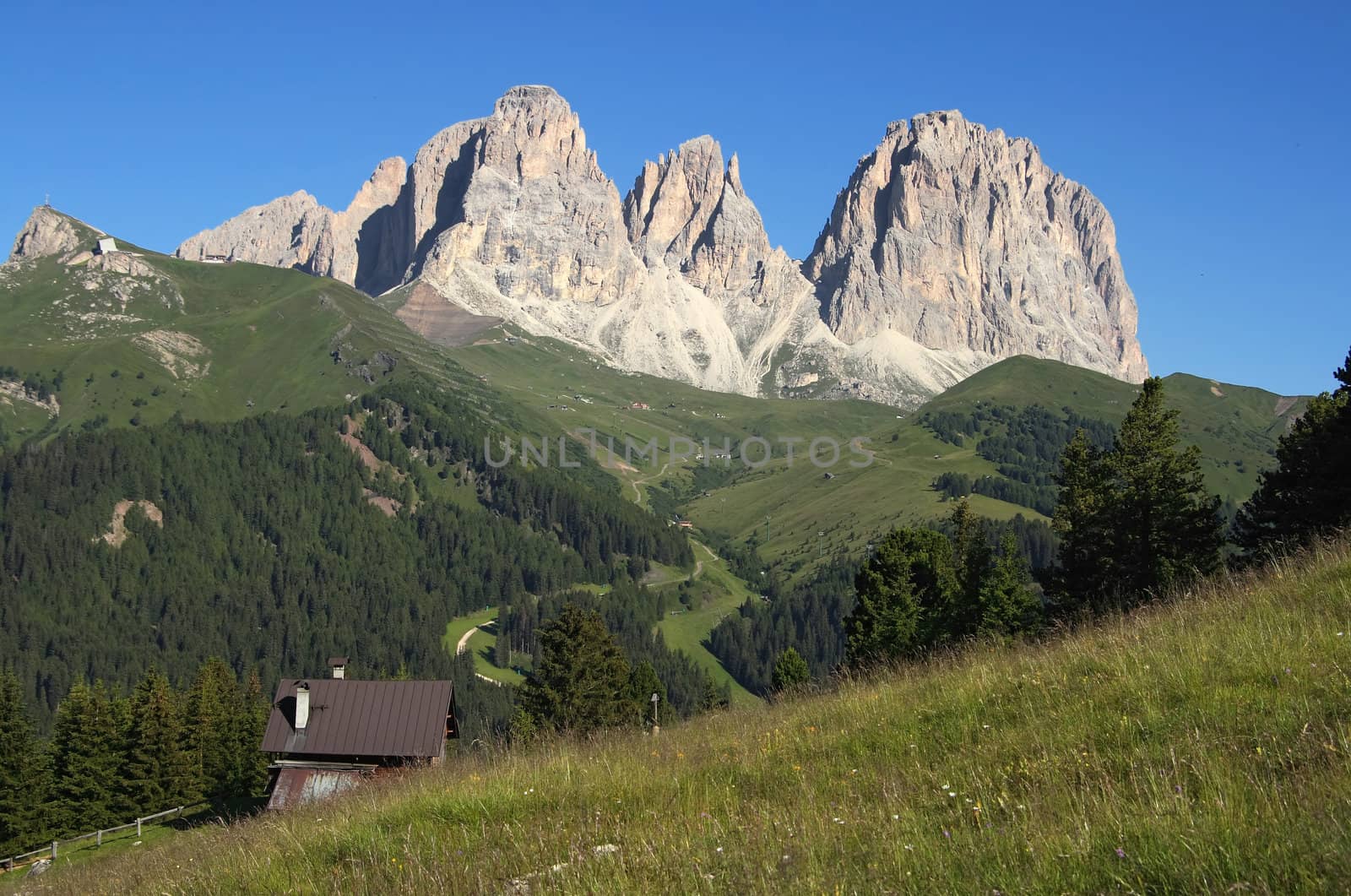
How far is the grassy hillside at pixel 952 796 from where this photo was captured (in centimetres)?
711

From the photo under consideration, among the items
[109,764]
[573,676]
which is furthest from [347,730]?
[109,764]

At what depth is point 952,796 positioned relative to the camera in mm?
9000

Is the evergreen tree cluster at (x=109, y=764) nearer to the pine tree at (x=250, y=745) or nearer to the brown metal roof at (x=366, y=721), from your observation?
the pine tree at (x=250, y=745)

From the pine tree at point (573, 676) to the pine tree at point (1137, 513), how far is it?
24183 millimetres

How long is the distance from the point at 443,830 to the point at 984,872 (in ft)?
20.0

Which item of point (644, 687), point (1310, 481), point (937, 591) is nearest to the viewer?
point (1310, 481)

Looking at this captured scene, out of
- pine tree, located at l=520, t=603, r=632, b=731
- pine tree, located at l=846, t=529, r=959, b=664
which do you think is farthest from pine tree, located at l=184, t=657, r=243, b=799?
pine tree, located at l=846, t=529, r=959, b=664

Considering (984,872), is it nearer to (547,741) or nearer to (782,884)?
(782,884)

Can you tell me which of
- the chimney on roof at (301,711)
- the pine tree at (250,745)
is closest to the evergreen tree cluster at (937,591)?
the chimney on roof at (301,711)

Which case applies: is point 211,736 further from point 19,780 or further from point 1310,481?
point 1310,481

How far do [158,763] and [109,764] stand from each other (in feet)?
8.74

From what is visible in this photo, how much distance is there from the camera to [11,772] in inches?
2388


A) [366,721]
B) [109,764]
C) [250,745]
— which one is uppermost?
[366,721]

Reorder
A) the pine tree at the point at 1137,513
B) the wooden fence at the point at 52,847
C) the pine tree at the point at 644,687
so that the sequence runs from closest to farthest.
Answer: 1. the pine tree at the point at 1137,513
2. the wooden fence at the point at 52,847
3. the pine tree at the point at 644,687
